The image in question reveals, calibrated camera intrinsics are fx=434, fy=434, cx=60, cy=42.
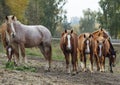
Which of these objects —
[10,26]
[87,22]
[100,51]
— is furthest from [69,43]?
[87,22]

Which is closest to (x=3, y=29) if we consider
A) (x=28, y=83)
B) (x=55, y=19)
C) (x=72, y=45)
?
(x=72, y=45)

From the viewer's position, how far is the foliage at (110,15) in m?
70.2

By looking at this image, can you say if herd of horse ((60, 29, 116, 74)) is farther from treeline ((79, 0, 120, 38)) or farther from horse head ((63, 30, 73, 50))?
treeline ((79, 0, 120, 38))

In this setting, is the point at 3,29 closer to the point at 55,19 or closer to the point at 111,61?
the point at 111,61

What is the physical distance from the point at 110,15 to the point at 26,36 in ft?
177

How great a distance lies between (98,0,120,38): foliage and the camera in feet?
230

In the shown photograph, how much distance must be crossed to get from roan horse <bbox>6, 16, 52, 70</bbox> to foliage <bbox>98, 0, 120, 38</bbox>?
51.2 metres

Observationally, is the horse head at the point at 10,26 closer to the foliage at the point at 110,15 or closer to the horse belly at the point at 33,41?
the horse belly at the point at 33,41

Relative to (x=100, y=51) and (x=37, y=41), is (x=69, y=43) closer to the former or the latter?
(x=37, y=41)

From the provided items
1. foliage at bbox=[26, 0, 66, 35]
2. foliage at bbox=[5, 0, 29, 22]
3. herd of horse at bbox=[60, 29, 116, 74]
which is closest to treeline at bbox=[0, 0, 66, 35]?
foliage at bbox=[26, 0, 66, 35]

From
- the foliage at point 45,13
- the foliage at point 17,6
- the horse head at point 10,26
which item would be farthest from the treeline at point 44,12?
the horse head at point 10,26

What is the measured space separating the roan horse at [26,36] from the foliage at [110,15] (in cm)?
5118

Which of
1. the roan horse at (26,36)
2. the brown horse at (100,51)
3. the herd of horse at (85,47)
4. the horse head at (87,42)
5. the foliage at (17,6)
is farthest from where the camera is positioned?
the foliage at (17,6)

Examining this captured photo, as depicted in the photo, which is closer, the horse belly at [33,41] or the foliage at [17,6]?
the horse belly at [33,41]
